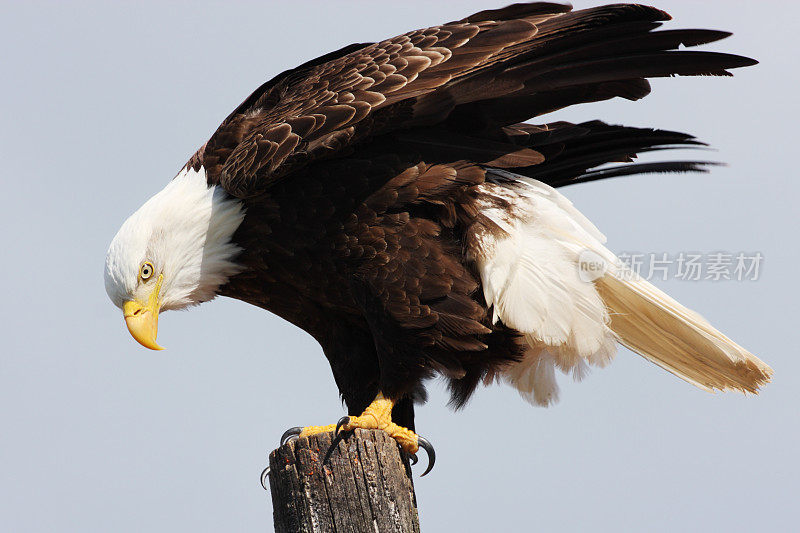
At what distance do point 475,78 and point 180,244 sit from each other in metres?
1.62

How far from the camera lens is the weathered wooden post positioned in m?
3.46

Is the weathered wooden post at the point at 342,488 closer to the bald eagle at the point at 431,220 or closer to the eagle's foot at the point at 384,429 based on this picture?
the bald eagle at the point at 431,220

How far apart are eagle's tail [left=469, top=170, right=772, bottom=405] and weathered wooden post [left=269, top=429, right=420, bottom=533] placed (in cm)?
102

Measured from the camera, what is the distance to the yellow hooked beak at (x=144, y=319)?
4.49 meters

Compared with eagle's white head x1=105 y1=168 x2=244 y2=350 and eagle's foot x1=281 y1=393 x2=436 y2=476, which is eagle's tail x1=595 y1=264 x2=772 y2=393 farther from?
eagle's white head x1=105 y1=168 x2=244 y2=350

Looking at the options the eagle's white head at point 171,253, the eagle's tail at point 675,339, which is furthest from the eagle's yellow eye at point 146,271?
the eagle's tail at point 675,339

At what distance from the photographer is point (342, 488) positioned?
3506mm

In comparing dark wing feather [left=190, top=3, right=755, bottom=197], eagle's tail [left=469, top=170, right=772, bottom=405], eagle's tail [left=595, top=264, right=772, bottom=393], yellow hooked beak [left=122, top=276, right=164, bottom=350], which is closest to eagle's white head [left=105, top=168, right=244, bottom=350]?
yellow hooked beak [left=122, top=276, right=164, bottom=350]

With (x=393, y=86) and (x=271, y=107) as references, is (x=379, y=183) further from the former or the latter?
(x=271, y=107)

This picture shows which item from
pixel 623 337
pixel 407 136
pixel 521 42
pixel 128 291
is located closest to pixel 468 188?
pixel 407 136

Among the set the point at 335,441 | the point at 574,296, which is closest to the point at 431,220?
the point at 574,296

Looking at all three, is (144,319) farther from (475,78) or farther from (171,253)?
(475,78)

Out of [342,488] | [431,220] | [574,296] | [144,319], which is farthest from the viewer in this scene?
[144,319]

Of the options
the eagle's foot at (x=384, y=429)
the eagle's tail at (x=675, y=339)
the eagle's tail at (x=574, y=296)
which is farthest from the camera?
the eagle's tail at (x=675, y=339)
